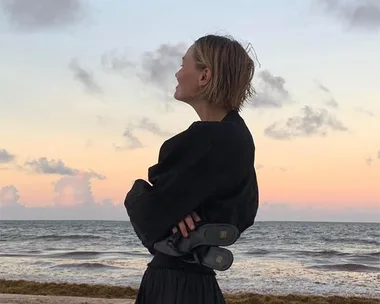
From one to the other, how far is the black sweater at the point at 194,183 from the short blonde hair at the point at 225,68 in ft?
0.42

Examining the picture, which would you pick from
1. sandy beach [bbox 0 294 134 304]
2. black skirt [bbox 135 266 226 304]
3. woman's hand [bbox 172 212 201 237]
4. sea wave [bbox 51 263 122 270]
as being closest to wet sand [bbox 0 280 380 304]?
sandy beach [bbox 0 294 134 304]

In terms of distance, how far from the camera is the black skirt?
6.52 feet

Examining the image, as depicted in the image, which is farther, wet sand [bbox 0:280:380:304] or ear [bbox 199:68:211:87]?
wet sand [bbox 0:280:380:304]

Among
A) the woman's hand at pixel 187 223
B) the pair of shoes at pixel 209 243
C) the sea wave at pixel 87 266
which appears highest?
the woman's hand at pixel 187 223

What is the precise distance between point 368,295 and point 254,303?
420 cm

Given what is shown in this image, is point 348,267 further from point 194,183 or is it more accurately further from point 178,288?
point 194,183

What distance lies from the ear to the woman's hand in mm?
457

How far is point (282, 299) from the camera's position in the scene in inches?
448

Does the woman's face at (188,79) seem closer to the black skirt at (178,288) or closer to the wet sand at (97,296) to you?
the black skirt at (178,288)

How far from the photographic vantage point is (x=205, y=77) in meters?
2.04

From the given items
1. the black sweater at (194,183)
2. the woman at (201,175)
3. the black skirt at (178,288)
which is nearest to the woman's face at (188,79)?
the woman at (201,175)

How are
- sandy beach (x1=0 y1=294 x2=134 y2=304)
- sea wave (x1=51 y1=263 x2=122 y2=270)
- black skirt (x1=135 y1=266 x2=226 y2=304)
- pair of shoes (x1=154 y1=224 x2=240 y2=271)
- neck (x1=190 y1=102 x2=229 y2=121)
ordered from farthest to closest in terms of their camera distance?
sea wave (x1=51 y1=263 x2=122 y2=270), sandy beach (x1=0 y1=294 x2=134 y2=304), neck (x1=190 y1=102 x2=229 y2=121), black skirt (x1=135 y1=266 x2=226 y2=304), pair of shoes (x1=154 y1=224 x2=240 y2=271)

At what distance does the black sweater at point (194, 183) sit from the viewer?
187cm

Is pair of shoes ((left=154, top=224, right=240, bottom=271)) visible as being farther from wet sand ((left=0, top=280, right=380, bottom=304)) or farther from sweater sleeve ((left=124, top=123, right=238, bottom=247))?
wet sand ((left=0, top=280, right=380, bottom=304))
